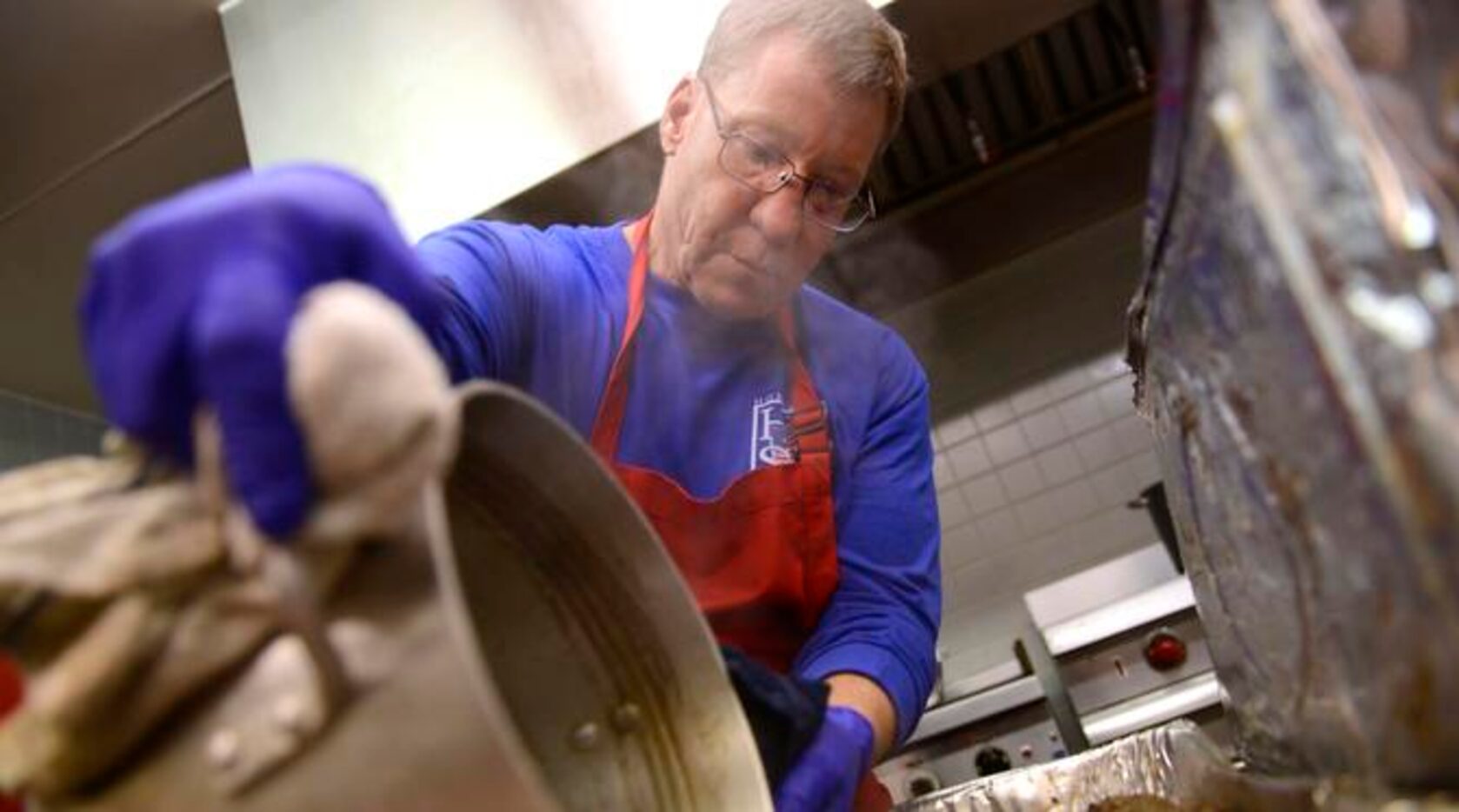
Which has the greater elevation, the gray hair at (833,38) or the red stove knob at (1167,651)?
the gray hair at (833,38)

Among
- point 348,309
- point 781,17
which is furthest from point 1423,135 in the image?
point 781,17

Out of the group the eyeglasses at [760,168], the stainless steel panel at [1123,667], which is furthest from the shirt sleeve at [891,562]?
the stainless steel panel at [1123,667]

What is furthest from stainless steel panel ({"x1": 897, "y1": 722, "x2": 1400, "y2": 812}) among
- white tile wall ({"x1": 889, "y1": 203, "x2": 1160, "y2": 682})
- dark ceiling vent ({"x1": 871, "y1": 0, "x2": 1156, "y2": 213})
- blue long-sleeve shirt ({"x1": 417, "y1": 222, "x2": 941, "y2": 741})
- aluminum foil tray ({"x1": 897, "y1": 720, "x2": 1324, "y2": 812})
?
white tile wall ({"x1": 889, "y1": 203, "x2": 1160, "y2": 682})

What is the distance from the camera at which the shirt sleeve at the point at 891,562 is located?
104cm

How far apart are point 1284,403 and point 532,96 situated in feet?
4.37

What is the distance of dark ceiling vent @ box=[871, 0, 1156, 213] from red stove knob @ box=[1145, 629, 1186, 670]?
0.97 meters

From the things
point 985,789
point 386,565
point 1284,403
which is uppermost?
point 386,565

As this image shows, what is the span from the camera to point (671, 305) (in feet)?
3.89

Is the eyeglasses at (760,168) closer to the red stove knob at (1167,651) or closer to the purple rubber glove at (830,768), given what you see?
the purple rubber glove at (830,768)

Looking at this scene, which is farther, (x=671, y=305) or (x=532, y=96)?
(x=532, y=96)

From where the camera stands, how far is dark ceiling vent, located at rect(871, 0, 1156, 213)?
200cm

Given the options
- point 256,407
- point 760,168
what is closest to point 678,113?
point 760,168

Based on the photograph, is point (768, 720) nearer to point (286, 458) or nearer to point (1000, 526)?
point (286, 458)

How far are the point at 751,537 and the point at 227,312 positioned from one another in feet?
2.31
